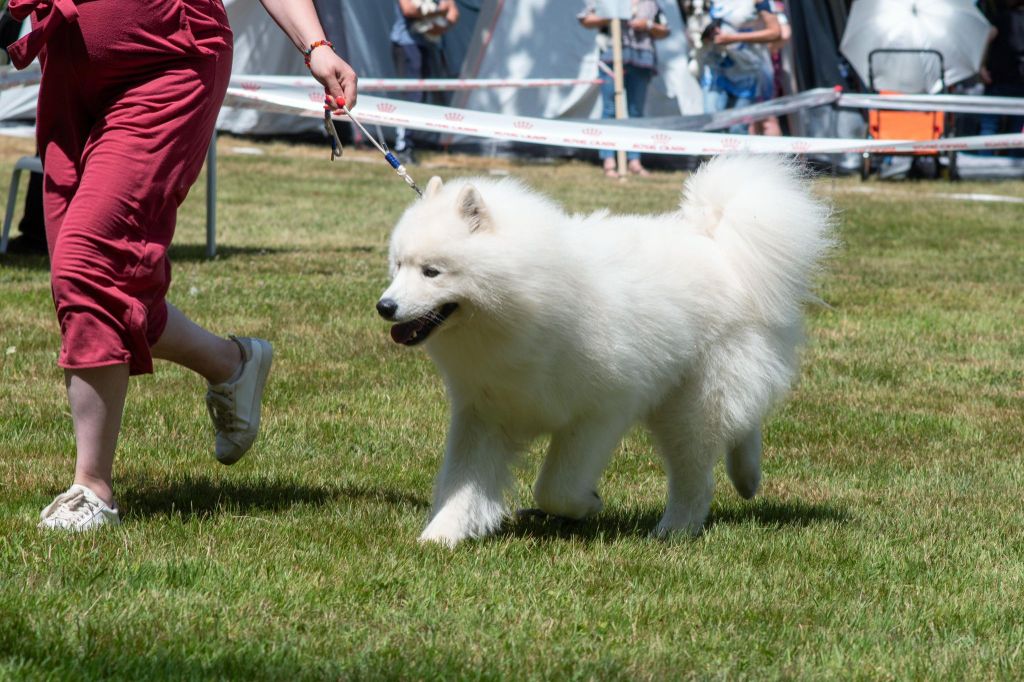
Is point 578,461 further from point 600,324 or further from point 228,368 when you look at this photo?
point 228,368

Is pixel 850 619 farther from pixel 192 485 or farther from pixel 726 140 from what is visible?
pixel 726 140

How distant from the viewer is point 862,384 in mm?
6387

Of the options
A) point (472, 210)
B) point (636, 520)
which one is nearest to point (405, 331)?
point (472, 210)

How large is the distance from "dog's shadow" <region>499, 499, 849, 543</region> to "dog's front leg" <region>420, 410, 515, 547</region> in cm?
17

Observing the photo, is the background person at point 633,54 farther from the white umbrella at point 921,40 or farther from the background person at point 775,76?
the white umbrella at point 921,40

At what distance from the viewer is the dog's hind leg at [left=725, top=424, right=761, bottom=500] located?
4.46 metres

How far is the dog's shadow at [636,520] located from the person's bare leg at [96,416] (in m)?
1.15

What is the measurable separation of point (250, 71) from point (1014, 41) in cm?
971

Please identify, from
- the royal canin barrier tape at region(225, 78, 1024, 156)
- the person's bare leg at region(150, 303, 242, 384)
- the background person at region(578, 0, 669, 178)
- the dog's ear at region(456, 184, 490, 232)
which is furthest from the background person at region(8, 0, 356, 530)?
the background person at region(578, 0, 669, 178)

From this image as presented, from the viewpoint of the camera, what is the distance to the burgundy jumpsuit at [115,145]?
365 cm

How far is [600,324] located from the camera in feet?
12.7

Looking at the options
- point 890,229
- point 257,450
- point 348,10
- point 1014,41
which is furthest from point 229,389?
point 1014,41

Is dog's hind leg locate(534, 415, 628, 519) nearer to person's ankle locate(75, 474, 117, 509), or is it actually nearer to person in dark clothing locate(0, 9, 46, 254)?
person's ankle locate(75, 474, 117, 509)

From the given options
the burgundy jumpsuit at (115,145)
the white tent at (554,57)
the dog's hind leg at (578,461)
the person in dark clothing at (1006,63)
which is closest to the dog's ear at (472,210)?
the dog's hind leg at (578,461)
